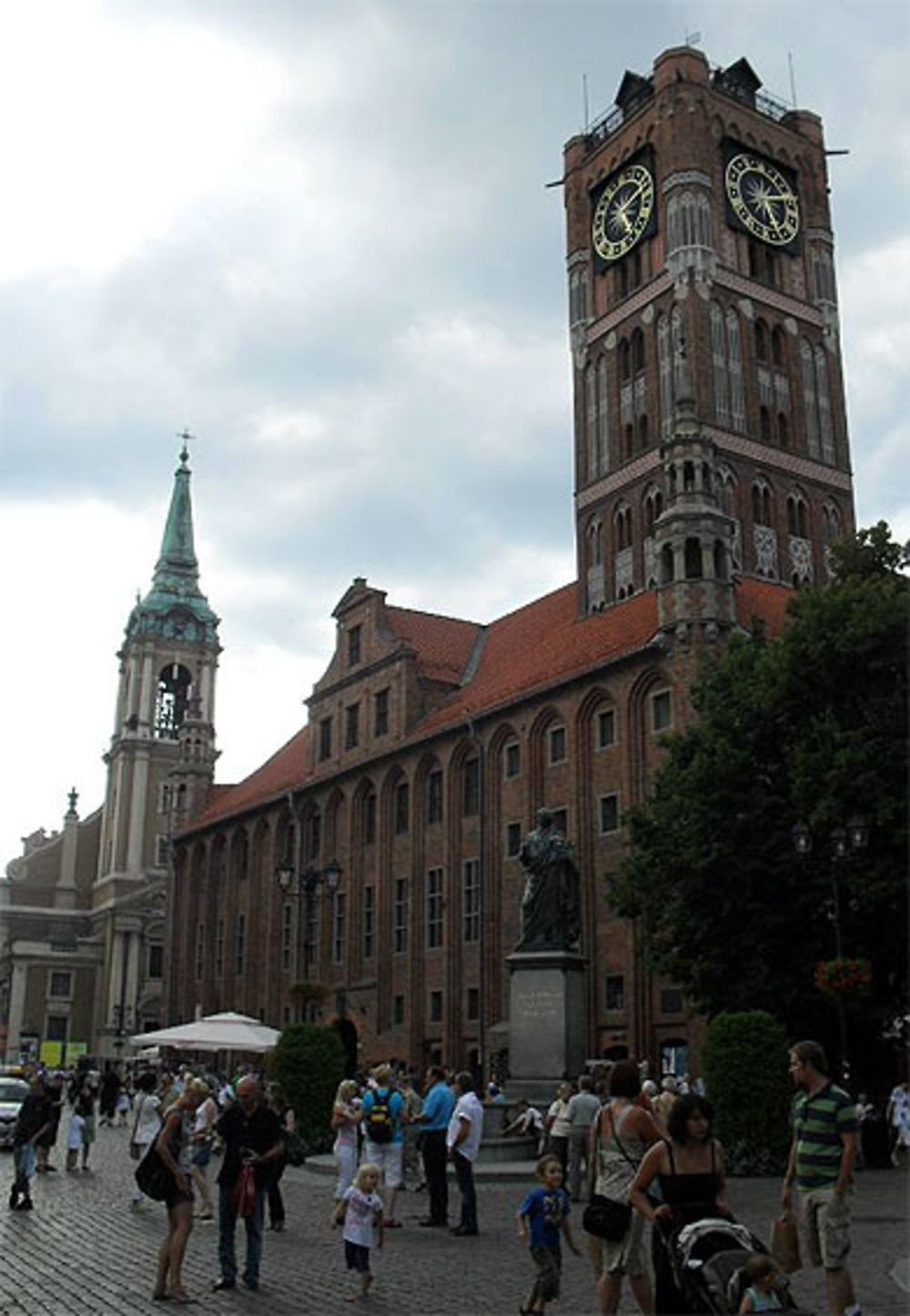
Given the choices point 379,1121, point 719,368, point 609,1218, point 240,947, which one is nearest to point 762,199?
A: point 719,368

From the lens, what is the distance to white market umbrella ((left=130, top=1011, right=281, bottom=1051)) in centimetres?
2909

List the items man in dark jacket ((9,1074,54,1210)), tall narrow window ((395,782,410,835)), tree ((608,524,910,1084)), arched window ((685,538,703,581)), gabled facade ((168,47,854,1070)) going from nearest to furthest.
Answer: man in dark jacket ((9,1074,54,1210))
tree ((608,524,910,1084))
arched window ((685,538,703,581))
gabled facade ((168,47,854,1070))
tall narrow window ((395,782,410,835))

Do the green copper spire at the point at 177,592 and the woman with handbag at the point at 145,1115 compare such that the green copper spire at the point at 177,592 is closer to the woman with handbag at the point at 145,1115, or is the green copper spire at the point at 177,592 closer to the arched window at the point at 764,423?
the arched window at the point at 764,423

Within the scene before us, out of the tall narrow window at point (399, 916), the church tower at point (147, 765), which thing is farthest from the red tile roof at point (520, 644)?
the church tower at point (147, 765)

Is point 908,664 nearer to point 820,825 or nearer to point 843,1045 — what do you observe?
point 820,825

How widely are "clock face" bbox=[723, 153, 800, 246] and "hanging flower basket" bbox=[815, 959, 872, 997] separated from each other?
1487 inches

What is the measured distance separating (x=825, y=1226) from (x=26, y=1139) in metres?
11.7

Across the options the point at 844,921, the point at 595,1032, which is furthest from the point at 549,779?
the point at 844,921

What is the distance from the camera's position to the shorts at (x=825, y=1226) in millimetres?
8758

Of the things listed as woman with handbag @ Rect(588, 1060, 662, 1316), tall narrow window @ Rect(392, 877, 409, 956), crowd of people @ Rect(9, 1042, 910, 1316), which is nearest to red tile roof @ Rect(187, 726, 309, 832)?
tall narrow window @ Rect(392, 877, 409, 956)

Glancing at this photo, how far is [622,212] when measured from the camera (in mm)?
55781

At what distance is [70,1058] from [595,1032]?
54016 mm

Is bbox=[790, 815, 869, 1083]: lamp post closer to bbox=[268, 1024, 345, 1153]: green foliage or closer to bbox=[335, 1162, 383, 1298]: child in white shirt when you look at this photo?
bbox=[268, 1024, 345, 1153]: green foliage

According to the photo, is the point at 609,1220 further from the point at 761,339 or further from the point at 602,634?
the point at 761,339
